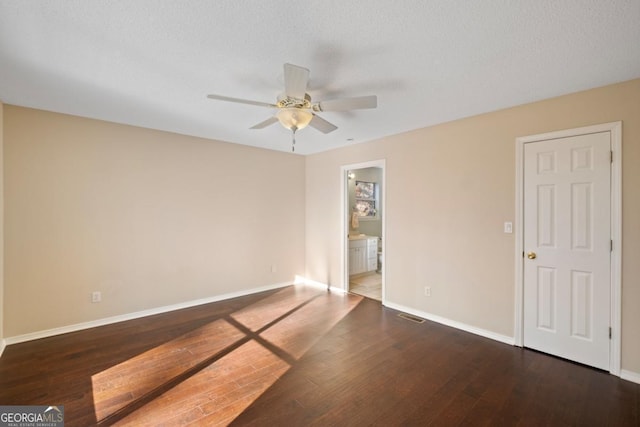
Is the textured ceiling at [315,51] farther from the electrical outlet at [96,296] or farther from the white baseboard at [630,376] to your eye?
the white baseboard at [630,376]

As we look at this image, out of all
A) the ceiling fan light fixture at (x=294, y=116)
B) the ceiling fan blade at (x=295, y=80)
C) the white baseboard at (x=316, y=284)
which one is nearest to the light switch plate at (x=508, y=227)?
the ceiling fan light fixture at (x=294, y=116)

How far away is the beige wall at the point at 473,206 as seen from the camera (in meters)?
2.44

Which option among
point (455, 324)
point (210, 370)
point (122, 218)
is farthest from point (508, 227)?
point (122, 218)

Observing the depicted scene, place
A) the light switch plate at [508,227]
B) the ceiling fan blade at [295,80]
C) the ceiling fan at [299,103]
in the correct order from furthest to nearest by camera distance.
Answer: the light switch plate at [508,227] → the ceiling fan at [299,103] → the ceiling fan blade at [295,80]

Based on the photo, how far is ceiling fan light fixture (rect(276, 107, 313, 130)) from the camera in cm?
241

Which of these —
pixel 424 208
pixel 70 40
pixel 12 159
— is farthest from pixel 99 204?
pixel 424 208

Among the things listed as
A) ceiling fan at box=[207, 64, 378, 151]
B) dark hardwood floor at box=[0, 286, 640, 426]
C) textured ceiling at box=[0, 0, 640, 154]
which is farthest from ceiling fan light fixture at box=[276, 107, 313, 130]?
dark hardwood floor at box=[0, 286, 640, 426]

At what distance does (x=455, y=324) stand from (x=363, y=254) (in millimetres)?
2788

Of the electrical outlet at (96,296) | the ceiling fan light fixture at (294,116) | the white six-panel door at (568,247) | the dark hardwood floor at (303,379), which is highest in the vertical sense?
the ceiling fan light fixture at (294,116)

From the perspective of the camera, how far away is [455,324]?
3533 mm

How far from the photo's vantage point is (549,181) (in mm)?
2850

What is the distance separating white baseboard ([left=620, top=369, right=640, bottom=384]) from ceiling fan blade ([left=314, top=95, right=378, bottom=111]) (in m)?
3.12

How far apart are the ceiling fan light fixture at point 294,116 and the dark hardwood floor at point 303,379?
7.29 feet

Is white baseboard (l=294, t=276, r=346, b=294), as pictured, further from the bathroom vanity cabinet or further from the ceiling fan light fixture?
the ceiling fan light fixture
